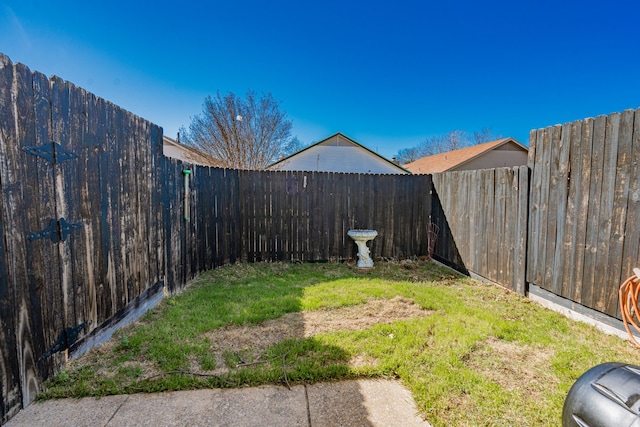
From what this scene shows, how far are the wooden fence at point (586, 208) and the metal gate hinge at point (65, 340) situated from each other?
14.0 ft

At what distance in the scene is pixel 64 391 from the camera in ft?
6.06

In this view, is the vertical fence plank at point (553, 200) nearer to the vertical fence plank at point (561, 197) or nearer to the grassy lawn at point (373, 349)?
the vertical fence plank at point (561, 197)

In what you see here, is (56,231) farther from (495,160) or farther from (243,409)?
(495,160)

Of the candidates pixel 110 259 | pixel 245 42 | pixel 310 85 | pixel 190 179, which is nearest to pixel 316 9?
pixel 245 42

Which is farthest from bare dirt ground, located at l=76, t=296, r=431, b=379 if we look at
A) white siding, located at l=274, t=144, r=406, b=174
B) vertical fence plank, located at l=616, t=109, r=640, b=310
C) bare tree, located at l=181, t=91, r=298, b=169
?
white siding, located at l=274, t=144, r=406, b=174

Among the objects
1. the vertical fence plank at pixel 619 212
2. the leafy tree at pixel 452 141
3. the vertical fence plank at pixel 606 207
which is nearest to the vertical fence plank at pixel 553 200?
the vertical fence plank at pixel 606 207

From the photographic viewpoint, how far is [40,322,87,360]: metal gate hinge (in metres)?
1.93

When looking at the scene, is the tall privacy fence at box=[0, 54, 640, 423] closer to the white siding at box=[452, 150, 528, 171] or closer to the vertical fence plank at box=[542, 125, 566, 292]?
the vertical fence plank at box=[542, 125, 566, 292]

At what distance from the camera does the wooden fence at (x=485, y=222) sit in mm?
3869

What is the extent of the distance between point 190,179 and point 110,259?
1.86m

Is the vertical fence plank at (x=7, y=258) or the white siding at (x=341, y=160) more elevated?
the white siding at (x=341, y=160)

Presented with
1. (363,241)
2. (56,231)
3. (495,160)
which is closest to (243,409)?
(56,231)

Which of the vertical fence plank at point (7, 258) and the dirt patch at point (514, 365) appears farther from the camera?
the dirt patch at point (514, 365)

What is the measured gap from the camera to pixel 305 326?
291 centimetres
